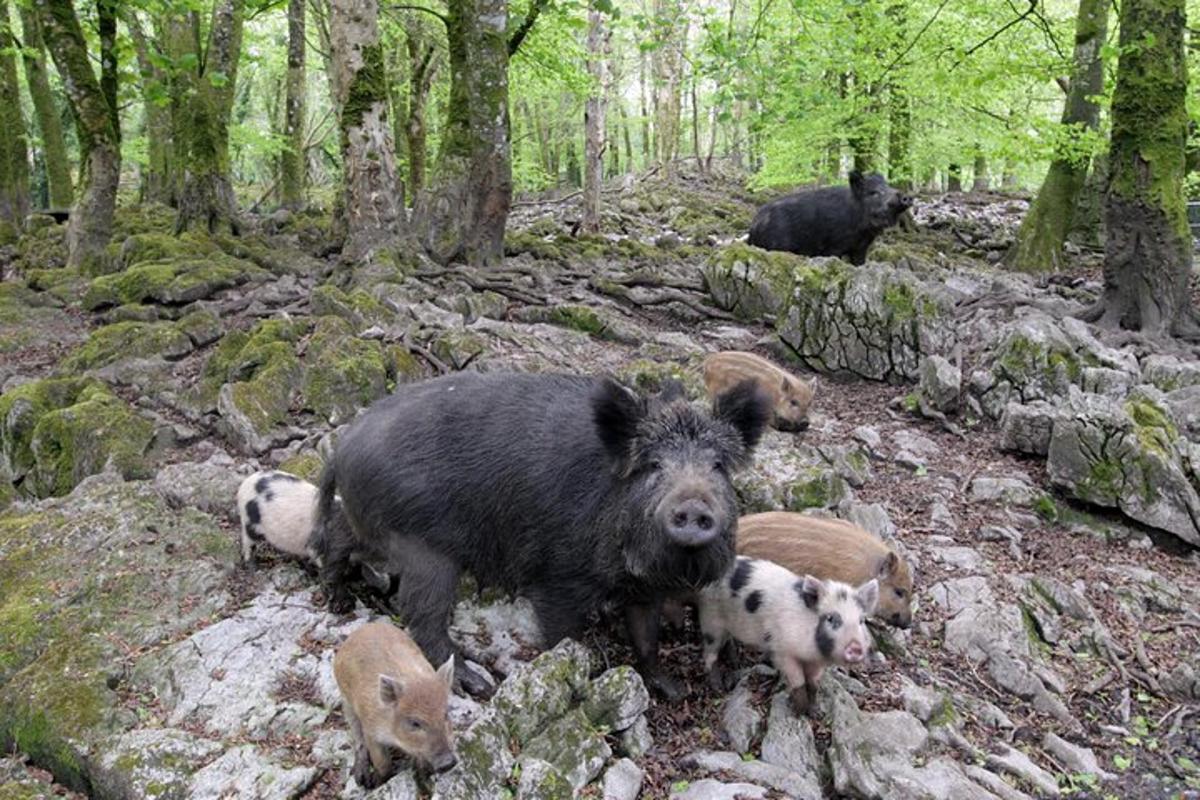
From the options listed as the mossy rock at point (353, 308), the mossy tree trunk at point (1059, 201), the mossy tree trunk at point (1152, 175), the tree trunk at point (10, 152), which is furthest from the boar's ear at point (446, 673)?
the tree trunk at point (10, 152)

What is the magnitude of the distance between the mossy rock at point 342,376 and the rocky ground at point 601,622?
3 centimetres

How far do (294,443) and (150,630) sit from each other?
93.5 inches

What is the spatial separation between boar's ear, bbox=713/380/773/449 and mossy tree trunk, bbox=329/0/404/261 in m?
7.73

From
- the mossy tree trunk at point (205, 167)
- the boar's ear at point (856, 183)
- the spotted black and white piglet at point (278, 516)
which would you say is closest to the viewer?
the spotted black and white piglet at point (278, 516)

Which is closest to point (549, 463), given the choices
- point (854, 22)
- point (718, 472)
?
point (718, 472)

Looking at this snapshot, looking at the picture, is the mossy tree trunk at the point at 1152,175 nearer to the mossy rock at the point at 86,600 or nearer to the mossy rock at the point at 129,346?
the mossy rock at the point at 86,600

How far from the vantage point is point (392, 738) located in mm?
3420

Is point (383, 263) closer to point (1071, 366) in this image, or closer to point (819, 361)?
point (819, 361)

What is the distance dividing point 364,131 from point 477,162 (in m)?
1.45

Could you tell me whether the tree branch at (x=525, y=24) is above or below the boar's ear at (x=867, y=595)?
above

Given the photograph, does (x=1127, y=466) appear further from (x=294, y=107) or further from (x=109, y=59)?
(x=294, y=107)

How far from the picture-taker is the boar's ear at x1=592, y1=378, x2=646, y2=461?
153 inches

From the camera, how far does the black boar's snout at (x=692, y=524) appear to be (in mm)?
3512

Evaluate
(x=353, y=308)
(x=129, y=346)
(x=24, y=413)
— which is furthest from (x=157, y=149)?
(x=24, y=413)
